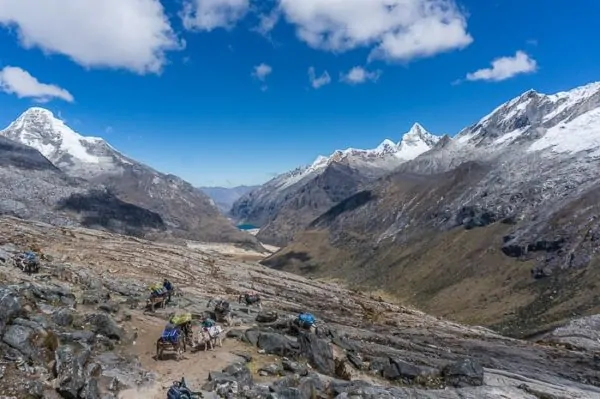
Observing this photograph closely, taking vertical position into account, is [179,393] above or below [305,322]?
below

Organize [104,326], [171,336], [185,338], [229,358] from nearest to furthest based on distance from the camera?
[171,336] < [229,358] < [185,338] < [104,326]

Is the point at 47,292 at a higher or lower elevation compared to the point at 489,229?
lower

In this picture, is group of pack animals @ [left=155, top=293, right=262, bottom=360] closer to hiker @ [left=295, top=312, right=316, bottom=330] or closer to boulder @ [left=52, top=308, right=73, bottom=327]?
boulder @ [left=52, top=308, right=73, bottom=327]


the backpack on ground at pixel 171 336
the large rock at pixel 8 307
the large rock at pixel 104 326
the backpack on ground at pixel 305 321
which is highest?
the backpack on ground at pixel 305 321

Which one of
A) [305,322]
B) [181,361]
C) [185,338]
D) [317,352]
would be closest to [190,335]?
[185,338]

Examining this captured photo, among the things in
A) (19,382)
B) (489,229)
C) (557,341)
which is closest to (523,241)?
(489,229)

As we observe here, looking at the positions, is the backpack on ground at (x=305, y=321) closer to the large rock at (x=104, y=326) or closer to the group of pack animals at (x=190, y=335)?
the group of pack animals at (x=190, y=335)

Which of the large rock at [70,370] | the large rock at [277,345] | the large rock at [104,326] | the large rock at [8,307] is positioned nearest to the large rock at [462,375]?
the large rock at [277,345]

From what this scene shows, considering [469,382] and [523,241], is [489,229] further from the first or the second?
[469,382]

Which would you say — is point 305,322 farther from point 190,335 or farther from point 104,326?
point 104,326

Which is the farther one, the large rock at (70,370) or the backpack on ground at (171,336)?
the backpack on ground at (171,336)

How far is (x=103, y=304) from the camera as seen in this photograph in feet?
132

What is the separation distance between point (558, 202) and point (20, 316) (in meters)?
191

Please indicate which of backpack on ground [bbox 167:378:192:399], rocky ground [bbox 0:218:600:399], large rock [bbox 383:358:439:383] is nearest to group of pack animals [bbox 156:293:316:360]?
rocky ground [bbox 0:218:600:399]
